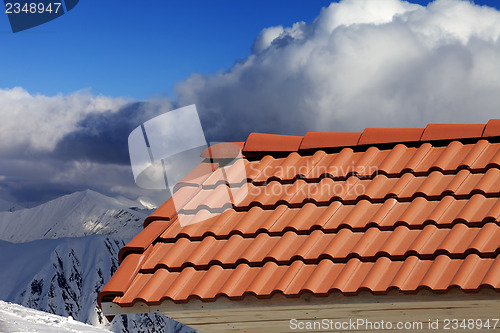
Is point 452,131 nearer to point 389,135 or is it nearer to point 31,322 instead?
point 389,135

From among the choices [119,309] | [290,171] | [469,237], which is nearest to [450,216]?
[469,237]

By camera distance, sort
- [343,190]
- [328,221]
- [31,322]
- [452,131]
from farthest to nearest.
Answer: [31,322] → [452,131] → [343,190] → [328,221]

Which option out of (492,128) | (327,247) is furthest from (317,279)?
(492,128)

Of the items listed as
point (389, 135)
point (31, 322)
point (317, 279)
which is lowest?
point (31, 322)

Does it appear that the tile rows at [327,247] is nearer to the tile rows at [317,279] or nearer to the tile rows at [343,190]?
the tile rows at [317,279]

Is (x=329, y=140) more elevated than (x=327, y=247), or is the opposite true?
(x=329, y=140)

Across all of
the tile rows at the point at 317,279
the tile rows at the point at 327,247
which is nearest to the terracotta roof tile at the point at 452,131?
the tile rows at the point at 327,247

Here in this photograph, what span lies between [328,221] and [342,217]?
14 cm

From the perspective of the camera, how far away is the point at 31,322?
8.62 m

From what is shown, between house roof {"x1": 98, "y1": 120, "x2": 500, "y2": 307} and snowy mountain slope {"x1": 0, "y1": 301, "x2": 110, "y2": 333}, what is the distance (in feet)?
7.82

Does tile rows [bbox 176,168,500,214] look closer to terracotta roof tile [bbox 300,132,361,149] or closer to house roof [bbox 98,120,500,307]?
house roof [bbox 98,120,500,307]

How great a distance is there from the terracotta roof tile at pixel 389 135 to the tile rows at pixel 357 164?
4.7 inches

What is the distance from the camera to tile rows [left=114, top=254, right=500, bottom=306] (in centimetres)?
504

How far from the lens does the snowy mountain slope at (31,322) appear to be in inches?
307
